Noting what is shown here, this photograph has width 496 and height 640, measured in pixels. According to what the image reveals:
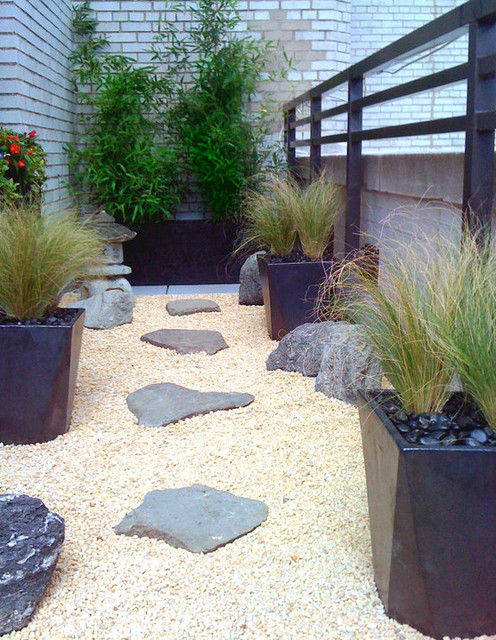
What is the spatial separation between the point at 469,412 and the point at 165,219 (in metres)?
5.35

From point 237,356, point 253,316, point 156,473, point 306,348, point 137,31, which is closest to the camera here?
point 156,473

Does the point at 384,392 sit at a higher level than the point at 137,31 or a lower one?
lower

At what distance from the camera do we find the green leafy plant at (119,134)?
6418 mm

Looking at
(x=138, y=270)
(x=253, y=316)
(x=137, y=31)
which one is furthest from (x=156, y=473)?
(x=137, y=31)

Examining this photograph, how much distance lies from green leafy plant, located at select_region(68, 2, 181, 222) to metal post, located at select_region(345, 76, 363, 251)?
95.4 inches

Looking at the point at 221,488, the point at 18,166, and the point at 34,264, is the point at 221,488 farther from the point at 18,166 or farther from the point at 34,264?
the point at 18,166

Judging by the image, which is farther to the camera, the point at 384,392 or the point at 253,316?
the point at 253,316

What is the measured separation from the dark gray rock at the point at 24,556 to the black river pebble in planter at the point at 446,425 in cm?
88

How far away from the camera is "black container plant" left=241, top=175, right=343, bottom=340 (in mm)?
4184

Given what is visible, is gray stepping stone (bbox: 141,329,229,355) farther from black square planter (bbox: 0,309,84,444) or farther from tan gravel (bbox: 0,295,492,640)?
black square planter (bbox: 0,309,84,444)

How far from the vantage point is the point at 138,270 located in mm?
6871

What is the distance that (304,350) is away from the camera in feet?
11.4

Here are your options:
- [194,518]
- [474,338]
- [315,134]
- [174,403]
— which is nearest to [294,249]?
[315,134]

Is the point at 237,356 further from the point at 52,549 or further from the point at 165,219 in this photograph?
the point at 165,219
